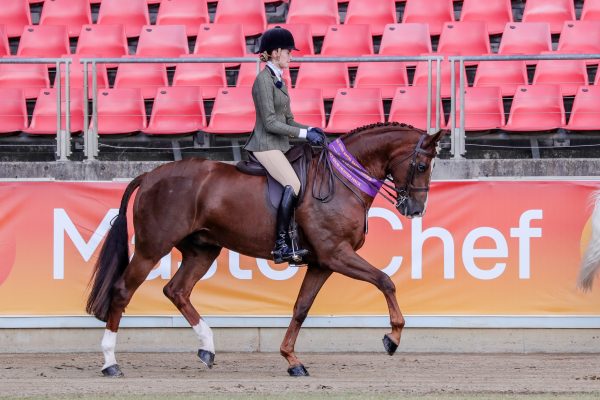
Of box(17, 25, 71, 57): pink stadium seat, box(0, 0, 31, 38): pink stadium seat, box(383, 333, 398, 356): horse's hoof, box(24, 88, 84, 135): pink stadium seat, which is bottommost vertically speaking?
box(383, 333, 398, 356): horse's hoof

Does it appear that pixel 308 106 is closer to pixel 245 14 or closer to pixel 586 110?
pixel 586 110

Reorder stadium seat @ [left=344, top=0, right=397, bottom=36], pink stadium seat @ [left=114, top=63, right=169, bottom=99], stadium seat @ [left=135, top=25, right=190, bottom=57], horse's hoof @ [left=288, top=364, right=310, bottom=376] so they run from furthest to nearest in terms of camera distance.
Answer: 1. stadium seat @ [left=344, top=0, right=397, bottom=36]
2. stadium seat @ [left=135, top=25, right=190, bottom=57]
3. pink stadium seat @ [left=114, top=63, right=169, bottom=99]
4. horse's hoof @ [left=288, top=364, right=310, bottom=376]

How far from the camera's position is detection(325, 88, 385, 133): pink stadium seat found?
1323cm

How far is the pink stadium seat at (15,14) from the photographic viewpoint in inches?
659

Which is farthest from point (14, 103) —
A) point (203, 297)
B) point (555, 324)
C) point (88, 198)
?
point (555, 324)

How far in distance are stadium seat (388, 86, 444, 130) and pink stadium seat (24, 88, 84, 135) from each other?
3.54m

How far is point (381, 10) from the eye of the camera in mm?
16328

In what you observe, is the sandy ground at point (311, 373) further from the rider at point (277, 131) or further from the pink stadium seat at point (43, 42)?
the pink stadium seat at point (43, 42)

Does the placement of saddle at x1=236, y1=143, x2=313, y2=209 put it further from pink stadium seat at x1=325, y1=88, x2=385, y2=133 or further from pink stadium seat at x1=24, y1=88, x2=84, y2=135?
pink stadium seat at x1=24, y1=88, x2=84, y2=135

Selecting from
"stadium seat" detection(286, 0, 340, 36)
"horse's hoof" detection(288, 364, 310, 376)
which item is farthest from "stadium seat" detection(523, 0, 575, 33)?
"horse's hoof" detection(288, 364, 310, 376)

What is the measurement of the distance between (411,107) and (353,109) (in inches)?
26.6

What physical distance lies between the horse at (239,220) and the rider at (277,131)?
17cm

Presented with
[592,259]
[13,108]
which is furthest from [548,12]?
[13,108]

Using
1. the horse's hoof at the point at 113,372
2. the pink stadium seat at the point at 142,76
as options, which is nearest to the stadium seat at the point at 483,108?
the pink stadium seat at the point at 142,76
